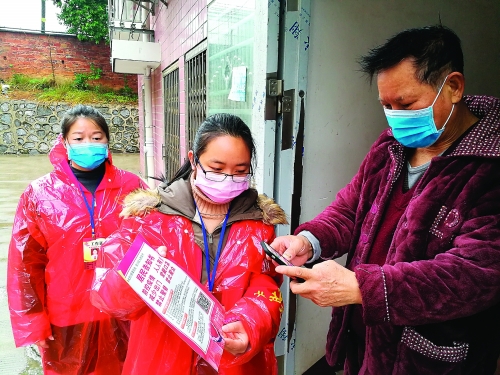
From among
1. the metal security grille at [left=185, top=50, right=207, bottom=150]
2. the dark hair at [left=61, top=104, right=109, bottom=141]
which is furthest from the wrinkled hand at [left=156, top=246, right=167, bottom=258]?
the metal security grille at [left=185, top=50, right=207, bottom=150]

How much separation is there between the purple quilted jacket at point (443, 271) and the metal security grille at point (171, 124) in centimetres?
450

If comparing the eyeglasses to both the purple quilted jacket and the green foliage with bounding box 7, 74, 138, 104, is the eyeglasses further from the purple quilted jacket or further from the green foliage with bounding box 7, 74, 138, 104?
the green foliage with bounding box 7, 74, 138, 104

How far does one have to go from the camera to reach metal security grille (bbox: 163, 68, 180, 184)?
→ 5.48 m

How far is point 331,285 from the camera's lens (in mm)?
1098

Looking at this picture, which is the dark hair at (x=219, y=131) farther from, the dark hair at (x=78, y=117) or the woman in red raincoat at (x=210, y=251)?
the dark hair at (x=78, y=117)

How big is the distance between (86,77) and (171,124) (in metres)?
12.1

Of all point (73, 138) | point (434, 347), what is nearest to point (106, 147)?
point (73, 138)

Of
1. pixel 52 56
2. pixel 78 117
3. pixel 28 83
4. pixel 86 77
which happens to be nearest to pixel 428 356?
pixel 78 117

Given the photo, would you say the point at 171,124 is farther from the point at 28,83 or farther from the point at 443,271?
the point at 28,83

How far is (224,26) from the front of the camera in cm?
276

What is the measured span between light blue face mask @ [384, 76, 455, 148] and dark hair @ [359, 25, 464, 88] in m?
0.05

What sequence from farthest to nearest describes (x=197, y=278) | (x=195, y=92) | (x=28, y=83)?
(x=28, y=83) < (x=195, y=92) < (x=197, y=278)

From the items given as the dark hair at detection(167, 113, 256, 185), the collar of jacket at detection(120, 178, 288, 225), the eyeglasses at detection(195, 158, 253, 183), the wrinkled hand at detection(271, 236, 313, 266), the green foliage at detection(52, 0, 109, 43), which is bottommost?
the wrinkled hand at detection(271, 236, 313, 266)

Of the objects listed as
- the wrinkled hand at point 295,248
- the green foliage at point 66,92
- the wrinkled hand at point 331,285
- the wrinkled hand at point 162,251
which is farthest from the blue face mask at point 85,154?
the green foliage at point 66,92
